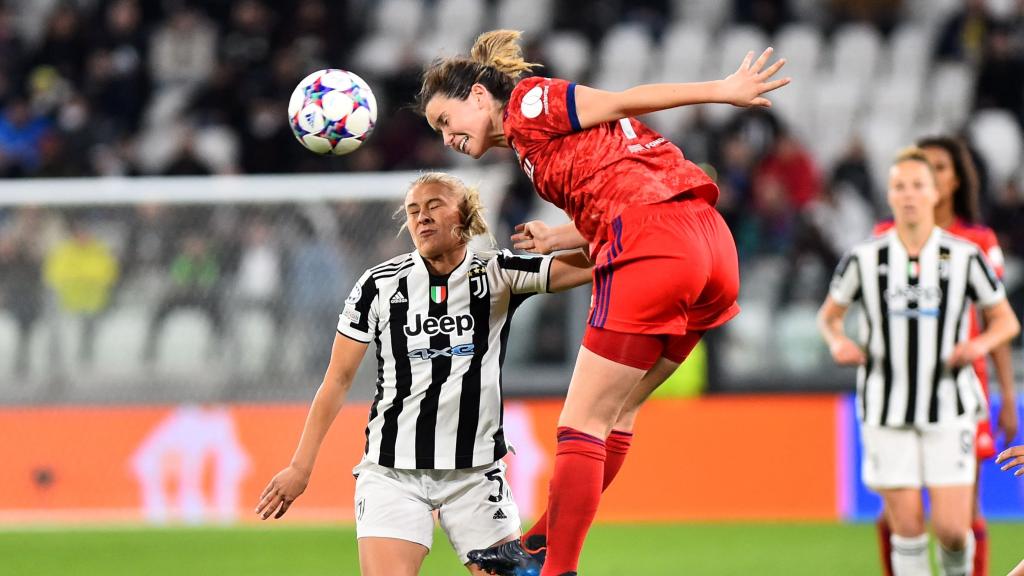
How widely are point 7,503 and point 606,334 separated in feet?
22.8

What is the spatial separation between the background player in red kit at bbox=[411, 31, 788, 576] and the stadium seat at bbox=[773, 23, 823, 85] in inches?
391

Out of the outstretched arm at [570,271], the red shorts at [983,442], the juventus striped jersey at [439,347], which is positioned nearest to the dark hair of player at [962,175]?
the red shorts at [983,442]

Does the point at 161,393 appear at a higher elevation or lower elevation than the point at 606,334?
lower

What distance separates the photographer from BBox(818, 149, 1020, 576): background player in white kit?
568cm

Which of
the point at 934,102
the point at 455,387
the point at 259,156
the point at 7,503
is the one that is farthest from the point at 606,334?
the point at 934,102

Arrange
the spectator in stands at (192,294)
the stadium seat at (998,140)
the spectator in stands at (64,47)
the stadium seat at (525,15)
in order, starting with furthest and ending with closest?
the stadium seat at (525,15)
the spectator in stands at (64,47)
the stadium seat at (998,140)
the spectator in stands at (192,294)

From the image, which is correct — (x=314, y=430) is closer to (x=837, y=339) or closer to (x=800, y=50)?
(x=837, y=339)

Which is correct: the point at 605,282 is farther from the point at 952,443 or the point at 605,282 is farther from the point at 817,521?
the point at 817,521

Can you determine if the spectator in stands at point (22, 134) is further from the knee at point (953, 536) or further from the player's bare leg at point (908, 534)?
the knee at point (953, 536)

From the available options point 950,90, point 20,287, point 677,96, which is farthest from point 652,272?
point 950,90

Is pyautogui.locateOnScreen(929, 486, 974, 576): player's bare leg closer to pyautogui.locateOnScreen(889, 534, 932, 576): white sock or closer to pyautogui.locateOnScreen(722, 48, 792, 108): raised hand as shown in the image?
pyautogui.locateOnScreen(889, 534, 932, 576): white sock

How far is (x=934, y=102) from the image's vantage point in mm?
13617

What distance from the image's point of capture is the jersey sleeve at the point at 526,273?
182 inches

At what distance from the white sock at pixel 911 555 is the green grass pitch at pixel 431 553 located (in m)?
1.74
